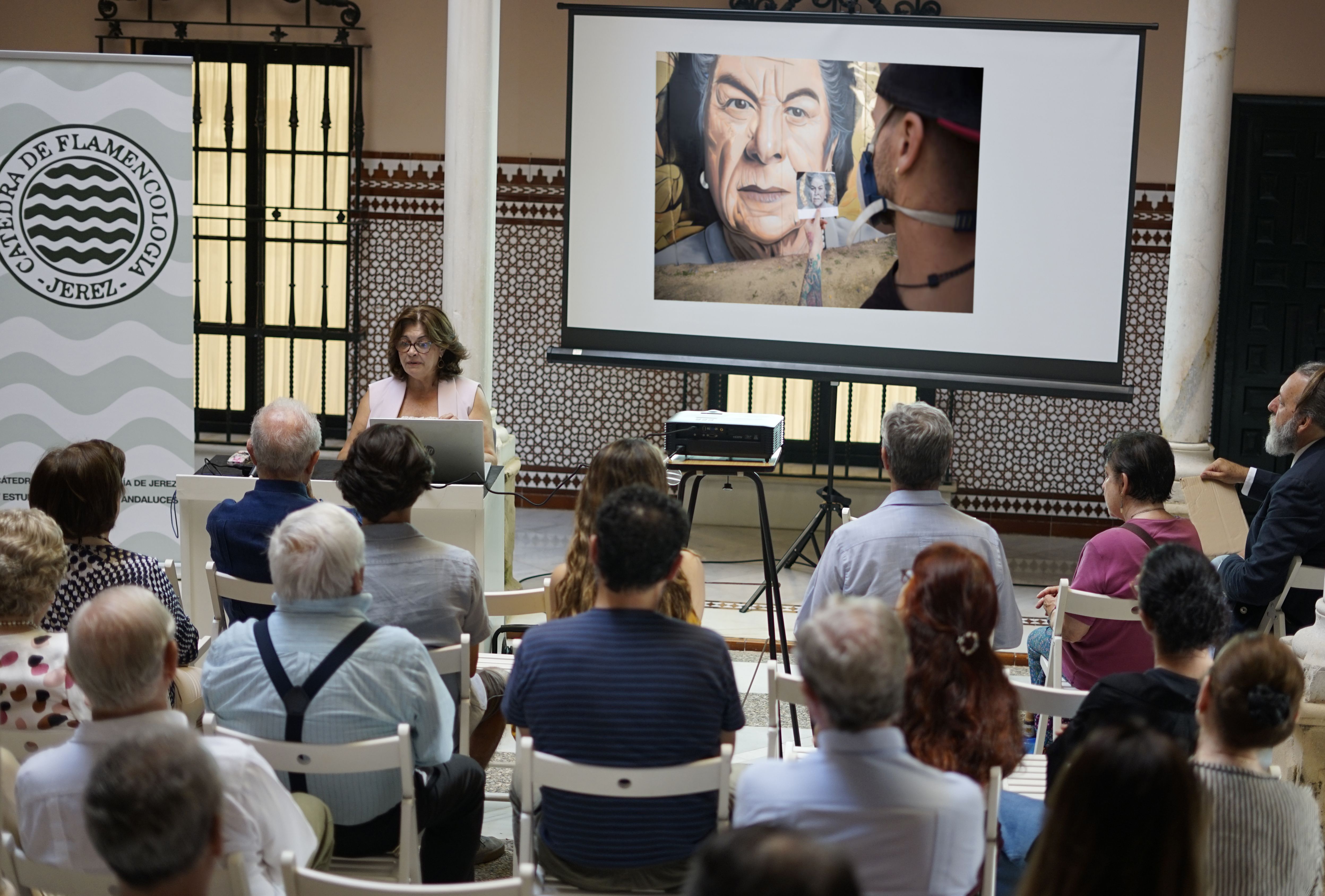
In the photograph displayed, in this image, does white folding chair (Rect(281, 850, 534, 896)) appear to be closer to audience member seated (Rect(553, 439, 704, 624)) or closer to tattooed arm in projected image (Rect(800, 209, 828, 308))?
audience member seated (Rect(553, 439, 704, 624))

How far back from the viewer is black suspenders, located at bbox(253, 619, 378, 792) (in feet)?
7.84

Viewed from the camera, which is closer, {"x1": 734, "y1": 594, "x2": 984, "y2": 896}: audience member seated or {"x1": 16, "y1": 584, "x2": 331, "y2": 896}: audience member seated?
{"x1": 734, "y1": 594, "x2": 984, "y2": 896}: audience member seated

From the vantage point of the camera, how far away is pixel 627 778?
2186 millimetres

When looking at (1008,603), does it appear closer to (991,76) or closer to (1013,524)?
(991,76)

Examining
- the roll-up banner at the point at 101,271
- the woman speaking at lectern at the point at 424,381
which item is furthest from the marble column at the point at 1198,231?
the roll-up banner at the point at 101,271

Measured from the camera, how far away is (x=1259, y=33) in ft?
24.5

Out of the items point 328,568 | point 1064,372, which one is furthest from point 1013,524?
point 328,568

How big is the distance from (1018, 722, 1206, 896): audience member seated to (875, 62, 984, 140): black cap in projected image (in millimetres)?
4751

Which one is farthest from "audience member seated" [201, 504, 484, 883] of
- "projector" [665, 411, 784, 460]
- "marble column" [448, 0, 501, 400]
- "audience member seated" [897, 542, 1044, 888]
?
"marble column" [448, 0, 501, 400]

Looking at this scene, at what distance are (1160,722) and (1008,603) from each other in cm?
94

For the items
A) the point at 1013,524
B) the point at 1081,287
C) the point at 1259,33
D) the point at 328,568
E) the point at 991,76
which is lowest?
the point at 1013,524

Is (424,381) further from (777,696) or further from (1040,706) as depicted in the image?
(1040,706)

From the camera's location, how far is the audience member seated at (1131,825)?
1596 mm

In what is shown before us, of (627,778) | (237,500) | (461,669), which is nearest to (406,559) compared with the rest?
(461,669)
